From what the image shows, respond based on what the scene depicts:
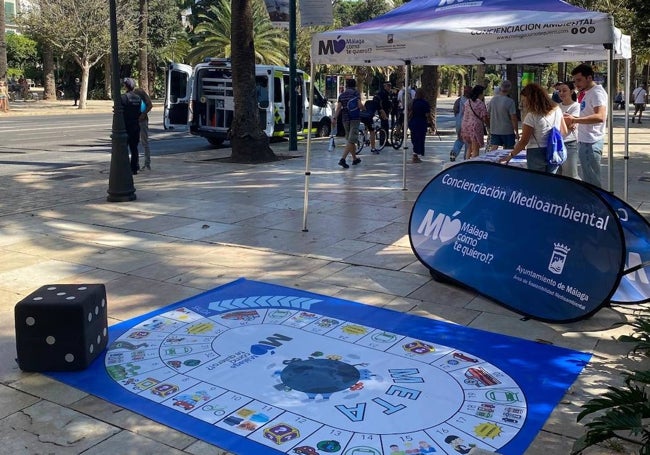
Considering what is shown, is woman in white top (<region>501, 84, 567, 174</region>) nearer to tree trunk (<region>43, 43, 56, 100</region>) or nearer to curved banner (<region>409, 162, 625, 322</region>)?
curved banner (<region>409, 162, 625, 322</region>)

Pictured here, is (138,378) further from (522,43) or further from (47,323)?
(522,43)

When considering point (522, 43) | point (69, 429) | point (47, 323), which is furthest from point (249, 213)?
point (69, 429)

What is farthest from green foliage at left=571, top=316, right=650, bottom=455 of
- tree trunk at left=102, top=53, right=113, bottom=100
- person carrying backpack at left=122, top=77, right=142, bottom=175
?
tree trunk at left=102, top=53, right=113, bottom=100

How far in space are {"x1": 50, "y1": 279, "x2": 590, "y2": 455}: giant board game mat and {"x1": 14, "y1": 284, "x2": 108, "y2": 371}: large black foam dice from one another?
0.43ft

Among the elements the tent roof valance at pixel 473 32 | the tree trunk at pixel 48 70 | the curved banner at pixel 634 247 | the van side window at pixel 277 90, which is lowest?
the curved banner at pixel 634 247

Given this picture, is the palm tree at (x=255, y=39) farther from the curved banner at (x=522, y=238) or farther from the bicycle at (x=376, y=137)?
the curved banner at (x=522, y=238)

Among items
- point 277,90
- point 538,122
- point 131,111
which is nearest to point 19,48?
point 277,90

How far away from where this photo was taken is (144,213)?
9727mm

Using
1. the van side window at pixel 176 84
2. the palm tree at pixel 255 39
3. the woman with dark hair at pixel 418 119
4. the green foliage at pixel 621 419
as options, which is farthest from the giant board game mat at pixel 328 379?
the palm tree at pixel 255 39

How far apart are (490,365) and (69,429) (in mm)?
2760

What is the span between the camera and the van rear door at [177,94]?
20.1 metres

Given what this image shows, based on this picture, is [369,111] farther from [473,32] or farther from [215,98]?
[473,32]

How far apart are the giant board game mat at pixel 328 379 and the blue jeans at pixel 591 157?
4094 millimetres

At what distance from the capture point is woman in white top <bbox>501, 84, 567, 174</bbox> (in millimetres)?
6902
